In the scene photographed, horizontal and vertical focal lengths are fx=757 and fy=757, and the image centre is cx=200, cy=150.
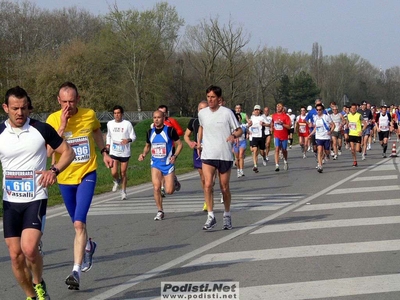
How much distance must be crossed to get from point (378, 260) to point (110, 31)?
6437 cm

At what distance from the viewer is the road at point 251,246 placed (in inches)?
279

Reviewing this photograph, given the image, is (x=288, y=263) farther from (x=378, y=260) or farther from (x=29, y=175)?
(x=29, y=175)

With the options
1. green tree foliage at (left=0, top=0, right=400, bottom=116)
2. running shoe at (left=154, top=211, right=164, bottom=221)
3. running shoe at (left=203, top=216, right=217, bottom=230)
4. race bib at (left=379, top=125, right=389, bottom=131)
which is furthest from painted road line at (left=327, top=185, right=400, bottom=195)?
green tree foliage at (left=0, top=0, right=400, bottom=116)

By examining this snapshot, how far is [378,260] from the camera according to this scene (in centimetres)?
807

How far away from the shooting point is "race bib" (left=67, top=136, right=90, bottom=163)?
304 inches

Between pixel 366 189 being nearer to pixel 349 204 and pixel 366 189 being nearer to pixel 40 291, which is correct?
pixel 349 204

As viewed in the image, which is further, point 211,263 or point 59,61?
point 59,61

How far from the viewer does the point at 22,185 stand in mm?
6199

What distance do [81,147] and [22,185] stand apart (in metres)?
1.61

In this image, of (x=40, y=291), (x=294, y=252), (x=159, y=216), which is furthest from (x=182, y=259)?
(x=159, y=216)

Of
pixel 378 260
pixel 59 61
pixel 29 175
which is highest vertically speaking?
pixel 59 61

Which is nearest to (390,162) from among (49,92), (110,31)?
(49,92)

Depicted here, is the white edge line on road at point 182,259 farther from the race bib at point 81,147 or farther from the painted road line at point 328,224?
the race bib at point 81,147

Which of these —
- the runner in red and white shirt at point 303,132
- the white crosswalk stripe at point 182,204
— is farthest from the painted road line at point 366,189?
the runner in red and white shirt at point 303,132
